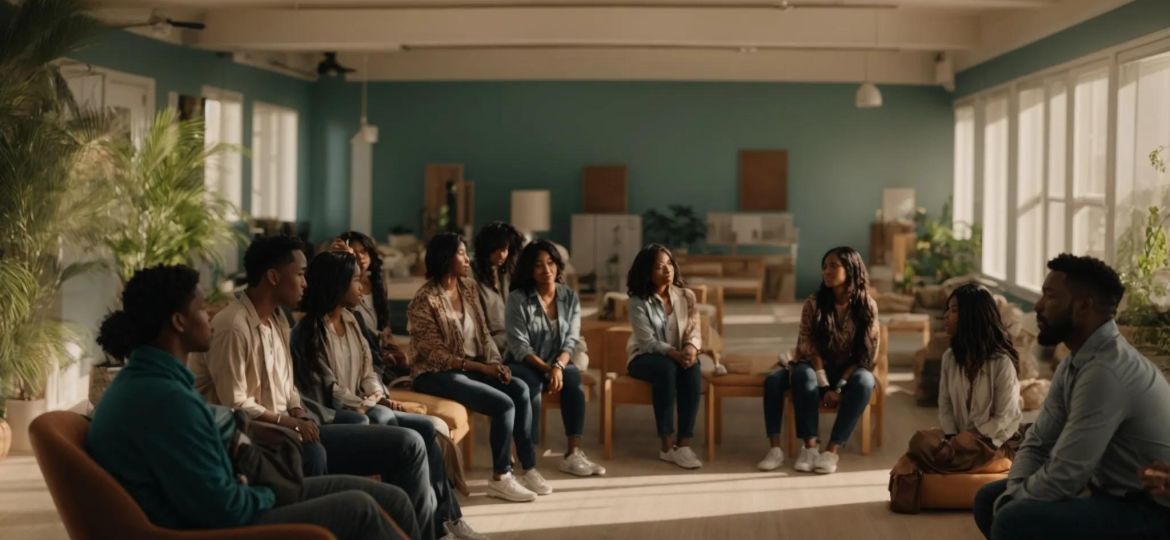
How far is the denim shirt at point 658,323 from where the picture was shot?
7.77 metres

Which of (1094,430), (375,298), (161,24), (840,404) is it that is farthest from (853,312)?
(161,24)

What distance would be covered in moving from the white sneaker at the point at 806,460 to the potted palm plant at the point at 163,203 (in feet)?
14.6

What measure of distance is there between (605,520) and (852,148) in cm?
1285

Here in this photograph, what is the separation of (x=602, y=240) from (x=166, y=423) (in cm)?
1497

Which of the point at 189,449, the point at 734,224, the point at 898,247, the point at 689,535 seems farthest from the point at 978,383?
the point at 734,224

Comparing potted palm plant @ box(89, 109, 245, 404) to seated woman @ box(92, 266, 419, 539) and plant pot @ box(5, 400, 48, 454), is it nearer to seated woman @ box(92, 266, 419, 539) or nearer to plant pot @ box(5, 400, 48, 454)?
plant pot @ box(5, 400, 48, 454)

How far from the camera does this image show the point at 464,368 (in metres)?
7.02

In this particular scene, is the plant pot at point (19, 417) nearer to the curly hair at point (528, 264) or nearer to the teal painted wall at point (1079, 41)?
the curly hair at point (528, 264)

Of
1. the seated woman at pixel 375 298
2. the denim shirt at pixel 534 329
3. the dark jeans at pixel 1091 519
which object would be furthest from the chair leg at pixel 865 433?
the dark jeans at pixel 1091 519

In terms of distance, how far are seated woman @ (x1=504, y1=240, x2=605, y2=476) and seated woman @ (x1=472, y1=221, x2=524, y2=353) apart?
11cm

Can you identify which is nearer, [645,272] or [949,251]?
[645,272]

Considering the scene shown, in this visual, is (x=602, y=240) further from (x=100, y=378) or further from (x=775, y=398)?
(x=100, y=378)

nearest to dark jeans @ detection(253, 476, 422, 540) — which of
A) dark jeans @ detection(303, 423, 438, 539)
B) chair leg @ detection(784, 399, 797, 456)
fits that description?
dark jeans @ detection(303, 423, 438, 539)

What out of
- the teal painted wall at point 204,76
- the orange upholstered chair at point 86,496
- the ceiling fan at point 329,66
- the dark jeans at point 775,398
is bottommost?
the dark jeans at point 775,398
